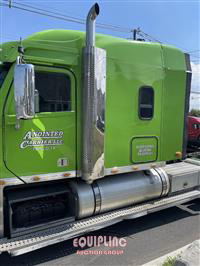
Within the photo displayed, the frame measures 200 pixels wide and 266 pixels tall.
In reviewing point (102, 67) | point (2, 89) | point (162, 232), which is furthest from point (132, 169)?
point (2, 89)

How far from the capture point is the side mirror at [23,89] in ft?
8.80

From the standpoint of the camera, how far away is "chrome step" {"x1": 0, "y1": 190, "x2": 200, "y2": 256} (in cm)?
310

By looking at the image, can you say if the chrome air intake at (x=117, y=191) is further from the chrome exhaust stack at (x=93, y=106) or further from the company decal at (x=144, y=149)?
the company decal at (x=144, y=149)

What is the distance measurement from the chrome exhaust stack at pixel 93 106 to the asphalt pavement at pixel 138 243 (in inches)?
47.5

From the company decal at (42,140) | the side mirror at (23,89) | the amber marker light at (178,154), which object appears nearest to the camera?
the side mirror at (23,89)

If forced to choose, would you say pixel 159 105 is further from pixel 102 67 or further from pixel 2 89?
pixel 2 89

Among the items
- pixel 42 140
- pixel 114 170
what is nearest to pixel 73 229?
pixel 114 170

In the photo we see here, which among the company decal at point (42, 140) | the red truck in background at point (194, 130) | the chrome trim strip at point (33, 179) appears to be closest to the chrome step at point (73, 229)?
the chrome trim strip at point (33, 179)

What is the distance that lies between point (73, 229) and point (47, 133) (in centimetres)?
152

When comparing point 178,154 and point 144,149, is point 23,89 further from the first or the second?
point 178,154

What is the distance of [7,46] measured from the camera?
3.28m

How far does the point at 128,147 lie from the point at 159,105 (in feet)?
3.58

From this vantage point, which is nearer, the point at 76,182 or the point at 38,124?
the point at 38,124

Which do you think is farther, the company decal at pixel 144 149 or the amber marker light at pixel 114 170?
the company decal at pixel 144 149
